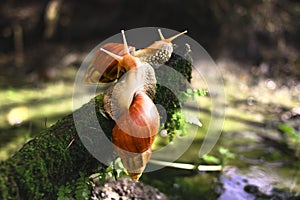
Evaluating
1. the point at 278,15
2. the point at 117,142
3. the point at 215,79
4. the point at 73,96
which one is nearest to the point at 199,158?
the point at 117,142

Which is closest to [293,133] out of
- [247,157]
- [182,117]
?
[247,157]

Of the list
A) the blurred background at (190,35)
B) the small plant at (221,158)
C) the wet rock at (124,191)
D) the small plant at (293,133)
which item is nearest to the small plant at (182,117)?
the wet rock at (124,191)

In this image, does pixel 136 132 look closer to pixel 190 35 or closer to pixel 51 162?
pixel 51 162

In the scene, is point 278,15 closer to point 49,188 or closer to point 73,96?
point 73,96

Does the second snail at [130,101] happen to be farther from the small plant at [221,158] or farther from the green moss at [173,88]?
the small plant at [221,158]

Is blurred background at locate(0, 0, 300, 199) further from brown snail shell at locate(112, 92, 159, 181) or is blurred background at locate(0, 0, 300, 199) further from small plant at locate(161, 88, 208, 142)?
brown snail shell at locate(112, 92, 159, 181)
